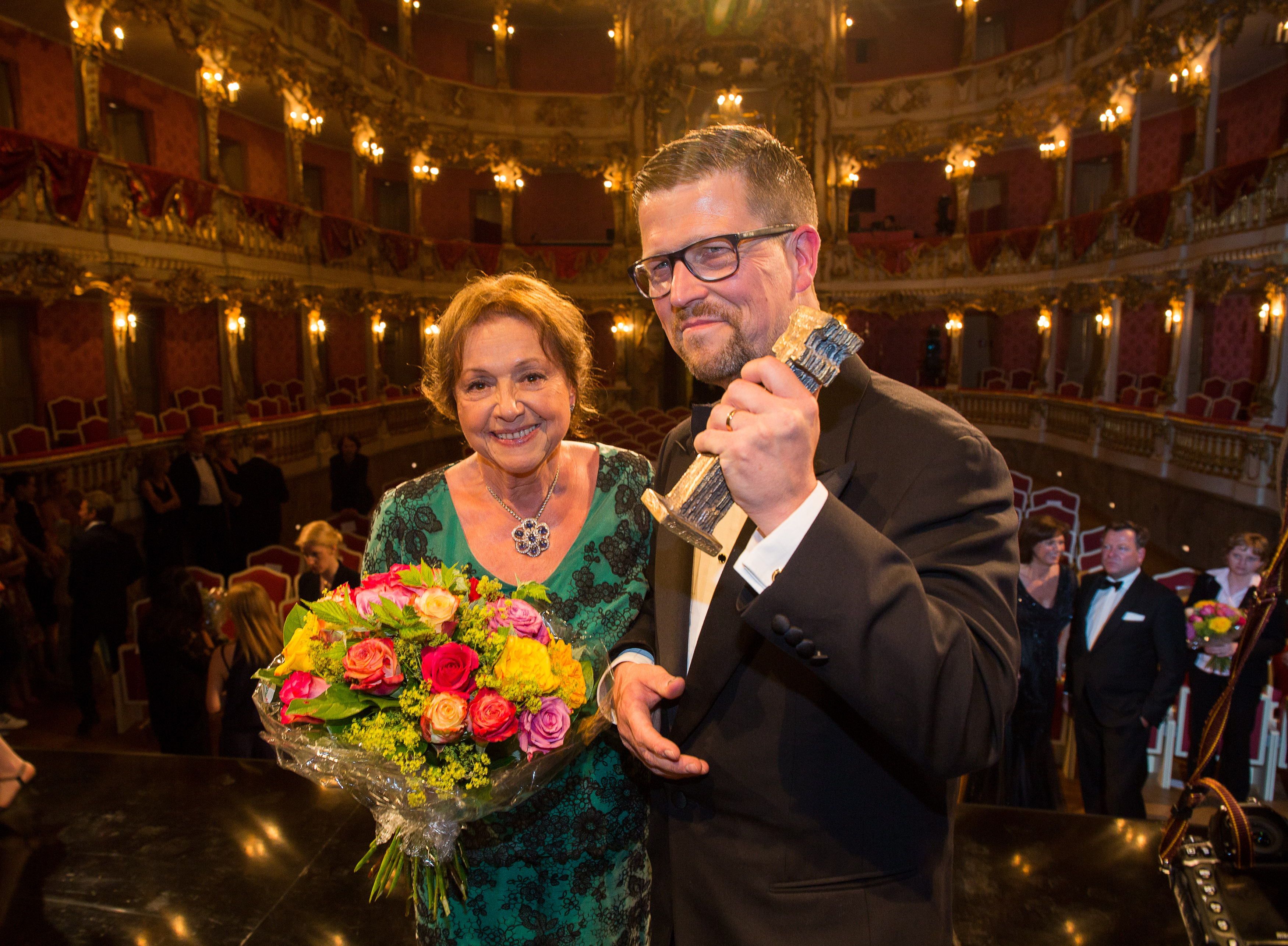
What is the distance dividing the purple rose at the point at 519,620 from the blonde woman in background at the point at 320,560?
10.6 ft

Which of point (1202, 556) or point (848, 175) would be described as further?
point (848, 175)

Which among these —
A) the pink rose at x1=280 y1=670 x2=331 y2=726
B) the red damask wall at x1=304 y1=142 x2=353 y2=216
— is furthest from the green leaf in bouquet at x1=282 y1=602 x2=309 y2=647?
the red damask wall at x1=304 y1=142 x2=353 y2=216

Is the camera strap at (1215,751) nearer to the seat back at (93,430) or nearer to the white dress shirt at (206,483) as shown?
the white dress shirt at (206,483)

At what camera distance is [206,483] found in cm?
766

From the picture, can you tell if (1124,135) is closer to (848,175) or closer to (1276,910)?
(848,175)

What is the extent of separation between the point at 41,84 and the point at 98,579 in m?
9.23

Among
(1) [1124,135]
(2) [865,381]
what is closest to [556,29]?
(1) [1124,135]

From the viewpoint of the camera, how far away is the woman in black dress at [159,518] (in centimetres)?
737

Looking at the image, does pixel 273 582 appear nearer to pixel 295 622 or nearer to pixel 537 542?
pixel 537 542

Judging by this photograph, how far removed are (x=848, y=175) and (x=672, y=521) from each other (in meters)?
18.9

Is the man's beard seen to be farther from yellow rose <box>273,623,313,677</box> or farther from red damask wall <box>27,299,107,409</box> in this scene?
red damask wall <box>27,299,107,409</box>

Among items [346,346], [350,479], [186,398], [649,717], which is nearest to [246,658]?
[649,717]

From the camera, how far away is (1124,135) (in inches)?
551

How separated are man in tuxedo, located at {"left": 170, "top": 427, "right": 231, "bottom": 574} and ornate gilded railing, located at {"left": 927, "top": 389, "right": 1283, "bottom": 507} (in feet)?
25.2
